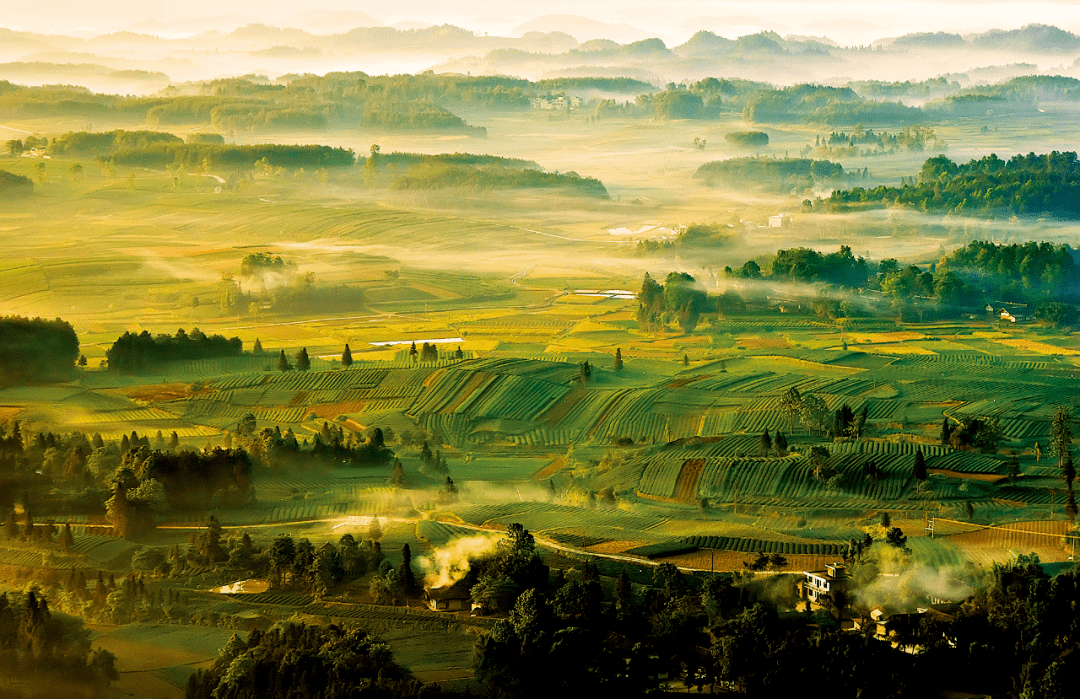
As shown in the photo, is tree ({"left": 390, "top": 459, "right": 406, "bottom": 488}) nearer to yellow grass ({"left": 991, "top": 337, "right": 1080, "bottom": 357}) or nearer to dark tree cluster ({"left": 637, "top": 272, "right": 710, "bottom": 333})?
dark tree cluster ({"left": 637, "top": 272, "right": 710, "bottom": 333})

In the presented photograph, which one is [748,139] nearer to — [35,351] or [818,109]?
[818,109]

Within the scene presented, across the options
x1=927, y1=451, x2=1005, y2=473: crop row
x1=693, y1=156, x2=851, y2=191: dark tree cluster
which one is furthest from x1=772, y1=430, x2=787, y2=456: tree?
x1=693, y1=156, x2=851, y2=191: dark tree cluster

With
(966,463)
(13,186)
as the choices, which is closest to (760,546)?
(966,463)

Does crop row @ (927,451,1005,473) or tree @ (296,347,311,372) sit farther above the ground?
tree @ (296,347,311,372)

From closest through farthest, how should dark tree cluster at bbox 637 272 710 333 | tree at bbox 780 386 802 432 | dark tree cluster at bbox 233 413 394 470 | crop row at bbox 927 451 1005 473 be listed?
crop row at bbox 927 451 1005 473 < dark tree cluster at bbox 233 413 394 470 < tree at bbox 780 386 802 432 < dark tree cluster at bbox 637 272 710 333

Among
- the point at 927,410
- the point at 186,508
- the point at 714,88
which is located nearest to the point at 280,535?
the point at 186,508
